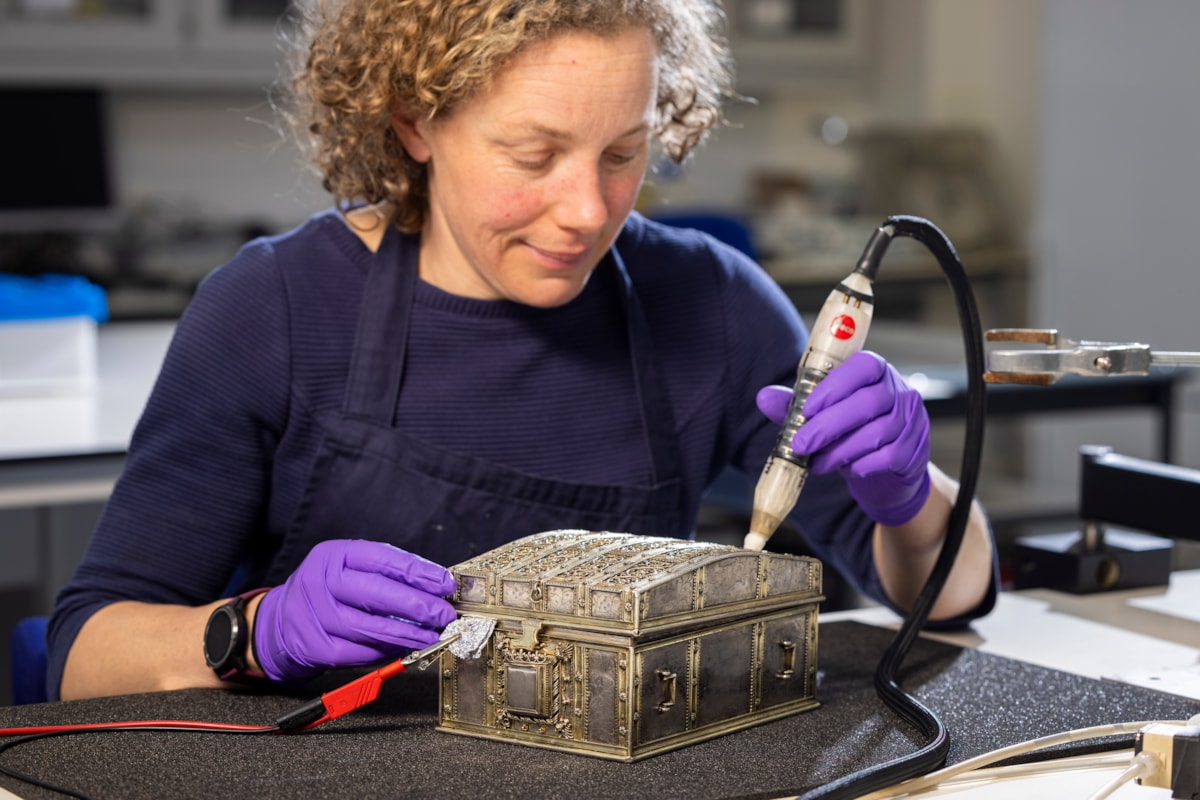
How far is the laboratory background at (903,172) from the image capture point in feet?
13.5

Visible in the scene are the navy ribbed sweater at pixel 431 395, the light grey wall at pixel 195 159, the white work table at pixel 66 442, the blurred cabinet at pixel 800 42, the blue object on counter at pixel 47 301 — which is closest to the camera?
the navy ribbed sweater at pixel 431 395

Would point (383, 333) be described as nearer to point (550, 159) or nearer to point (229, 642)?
point (550, 159)

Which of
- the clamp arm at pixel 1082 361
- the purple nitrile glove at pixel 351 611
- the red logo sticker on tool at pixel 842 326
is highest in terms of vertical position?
the red logo sticker on tool at pixel 842 326

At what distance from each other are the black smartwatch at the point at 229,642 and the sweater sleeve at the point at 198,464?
18 cm

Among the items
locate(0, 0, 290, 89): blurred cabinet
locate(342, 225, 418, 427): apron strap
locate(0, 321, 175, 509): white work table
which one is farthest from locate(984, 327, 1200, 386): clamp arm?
locate(0, 0, 290, 89): blurred cabinet

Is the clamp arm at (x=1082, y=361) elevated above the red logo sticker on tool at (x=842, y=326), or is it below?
below

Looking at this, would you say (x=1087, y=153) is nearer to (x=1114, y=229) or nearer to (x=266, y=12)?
(x=1114, y=229)

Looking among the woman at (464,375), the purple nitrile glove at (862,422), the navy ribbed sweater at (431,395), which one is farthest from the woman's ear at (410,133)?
the purple nitrile glove at (862,422)

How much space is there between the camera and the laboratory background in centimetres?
413

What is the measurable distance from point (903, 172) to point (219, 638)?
431cm

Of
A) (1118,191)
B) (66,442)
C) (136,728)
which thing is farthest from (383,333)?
(1118,191)

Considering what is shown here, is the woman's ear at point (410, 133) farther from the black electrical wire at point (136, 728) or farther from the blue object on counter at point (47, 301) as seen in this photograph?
the blue object on counter at point (47, 301)

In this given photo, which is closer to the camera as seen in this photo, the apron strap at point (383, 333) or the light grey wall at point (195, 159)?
the apron strap at point (383, 333)

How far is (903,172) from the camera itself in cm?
501
